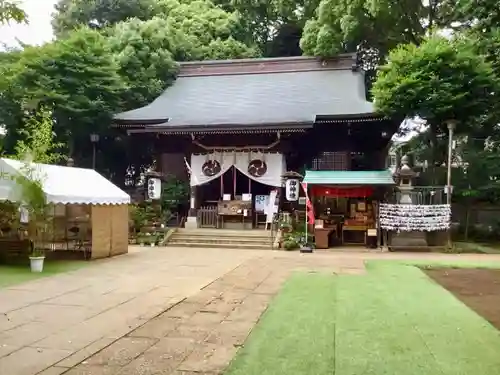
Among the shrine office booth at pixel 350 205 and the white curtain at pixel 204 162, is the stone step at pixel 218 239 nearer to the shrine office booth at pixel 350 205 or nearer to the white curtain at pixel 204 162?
the shrine office booth at pixel 350 205

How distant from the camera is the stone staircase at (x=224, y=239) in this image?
14.2 m

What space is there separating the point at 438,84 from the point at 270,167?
574cm

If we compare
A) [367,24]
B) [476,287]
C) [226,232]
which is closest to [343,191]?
[226,232]

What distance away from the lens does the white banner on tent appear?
16.0m

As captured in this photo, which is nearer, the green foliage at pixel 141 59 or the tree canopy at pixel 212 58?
the tree canopy at pixel 212 58

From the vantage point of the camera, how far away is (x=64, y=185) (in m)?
9.99

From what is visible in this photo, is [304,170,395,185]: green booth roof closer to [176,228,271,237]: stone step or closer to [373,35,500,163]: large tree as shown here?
[373,35,500,163]: large tree

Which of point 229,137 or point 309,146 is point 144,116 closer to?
point 229,137

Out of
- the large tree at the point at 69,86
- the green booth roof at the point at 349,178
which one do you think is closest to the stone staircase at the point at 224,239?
the green booth roof at the point at 349,178

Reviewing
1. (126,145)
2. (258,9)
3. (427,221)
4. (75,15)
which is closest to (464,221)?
(427,221)

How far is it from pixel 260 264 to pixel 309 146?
26.3 feet

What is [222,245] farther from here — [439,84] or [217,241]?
[439,84]

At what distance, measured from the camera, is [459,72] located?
45.8 ft

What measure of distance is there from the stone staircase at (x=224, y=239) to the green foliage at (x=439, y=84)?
541 cm
